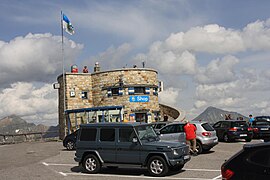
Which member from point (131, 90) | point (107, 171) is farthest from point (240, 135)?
point (131, 90)

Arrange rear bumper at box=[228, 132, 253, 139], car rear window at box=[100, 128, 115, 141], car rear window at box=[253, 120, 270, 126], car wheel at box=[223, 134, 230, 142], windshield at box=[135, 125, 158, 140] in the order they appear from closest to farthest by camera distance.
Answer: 1. windshield at box=[135, 125, 158, 140]
2. car rear window at box=[100, 128, 115, 141]
3. rear bumper at box=[228, 132, 253, 139]
4. car wheel at box=[223, 134, 230, 142]
5. car rear window at box=[253, 120, 270, 126]

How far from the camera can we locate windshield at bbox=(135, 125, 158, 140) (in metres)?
12.0

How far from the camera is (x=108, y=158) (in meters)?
12.2

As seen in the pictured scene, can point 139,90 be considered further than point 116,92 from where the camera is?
No

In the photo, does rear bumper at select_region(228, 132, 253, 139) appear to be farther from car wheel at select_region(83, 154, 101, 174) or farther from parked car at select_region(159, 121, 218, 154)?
car wheel at select_region(83, 154, 101, 174)

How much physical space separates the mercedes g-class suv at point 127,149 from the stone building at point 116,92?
19771 millimetres

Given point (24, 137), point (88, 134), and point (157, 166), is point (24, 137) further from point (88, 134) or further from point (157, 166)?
point (157, 166)

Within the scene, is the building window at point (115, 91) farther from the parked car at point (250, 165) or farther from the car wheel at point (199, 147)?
the parked car at point (250, 165)

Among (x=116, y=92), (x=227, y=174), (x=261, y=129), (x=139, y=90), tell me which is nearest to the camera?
(x=227, y=174)

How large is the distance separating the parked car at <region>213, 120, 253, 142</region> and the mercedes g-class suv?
10212 mm

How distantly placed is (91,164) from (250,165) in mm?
7613

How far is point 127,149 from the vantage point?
38.8 ft

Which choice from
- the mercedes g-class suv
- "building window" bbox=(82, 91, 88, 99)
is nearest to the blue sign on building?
"building window" bbox=(82, 91, 88, 99)

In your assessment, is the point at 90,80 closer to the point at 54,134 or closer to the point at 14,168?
the point at 54,134
